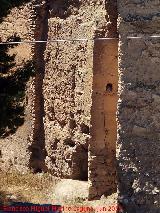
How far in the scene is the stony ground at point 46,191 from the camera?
9.28 meters

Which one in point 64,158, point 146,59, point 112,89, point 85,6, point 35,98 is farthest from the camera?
point 35,98

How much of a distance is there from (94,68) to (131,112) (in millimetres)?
2498

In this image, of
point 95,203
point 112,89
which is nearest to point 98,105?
point 112,89

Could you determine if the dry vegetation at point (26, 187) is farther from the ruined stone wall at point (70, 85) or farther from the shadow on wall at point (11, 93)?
the shadow on wall at point (11, 93)

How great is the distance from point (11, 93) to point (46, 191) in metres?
2.65

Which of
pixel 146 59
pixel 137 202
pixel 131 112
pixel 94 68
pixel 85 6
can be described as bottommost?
pixel 137 202

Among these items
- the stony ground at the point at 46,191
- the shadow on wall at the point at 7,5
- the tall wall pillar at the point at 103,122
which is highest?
the shadow on wall at the point at 7,5

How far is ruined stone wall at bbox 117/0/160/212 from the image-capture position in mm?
6668

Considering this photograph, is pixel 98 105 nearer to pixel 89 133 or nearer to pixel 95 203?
pixel 89 133

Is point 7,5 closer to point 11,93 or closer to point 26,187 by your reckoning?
point 11,93

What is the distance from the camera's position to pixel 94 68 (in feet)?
30.0

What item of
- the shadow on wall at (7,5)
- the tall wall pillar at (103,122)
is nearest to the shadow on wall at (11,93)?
the shadow on wall at (7,5)

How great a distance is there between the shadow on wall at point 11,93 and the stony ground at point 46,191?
1.71 meters

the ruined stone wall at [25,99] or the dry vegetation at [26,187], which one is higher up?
the ruined stone wall at [25,99]
